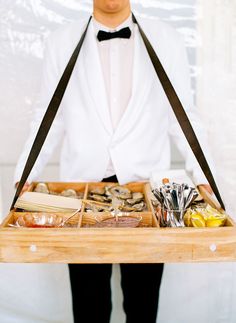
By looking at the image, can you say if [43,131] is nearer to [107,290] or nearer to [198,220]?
[198,220]

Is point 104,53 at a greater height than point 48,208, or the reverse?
point 104,53

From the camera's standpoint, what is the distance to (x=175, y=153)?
1988 millimetres

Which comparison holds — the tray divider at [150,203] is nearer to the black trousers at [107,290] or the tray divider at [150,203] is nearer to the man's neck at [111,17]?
the black trousers at [107,290]

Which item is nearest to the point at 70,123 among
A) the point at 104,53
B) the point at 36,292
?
the point at 104,53

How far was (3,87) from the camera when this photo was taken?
1.92 meters

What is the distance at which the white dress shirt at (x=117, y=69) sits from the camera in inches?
57.5

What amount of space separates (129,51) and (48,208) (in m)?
0.65

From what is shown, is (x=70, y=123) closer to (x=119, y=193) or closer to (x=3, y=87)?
(x=119, y=193)

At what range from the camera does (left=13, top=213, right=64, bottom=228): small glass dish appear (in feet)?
3.52

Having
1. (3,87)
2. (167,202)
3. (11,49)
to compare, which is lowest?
(167,202)

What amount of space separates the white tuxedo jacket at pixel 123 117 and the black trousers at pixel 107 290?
111 mm

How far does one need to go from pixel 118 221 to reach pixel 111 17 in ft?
2.48

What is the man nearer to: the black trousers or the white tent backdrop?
the black trousers

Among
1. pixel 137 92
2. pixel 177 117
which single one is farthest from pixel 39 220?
pixel 137 92
